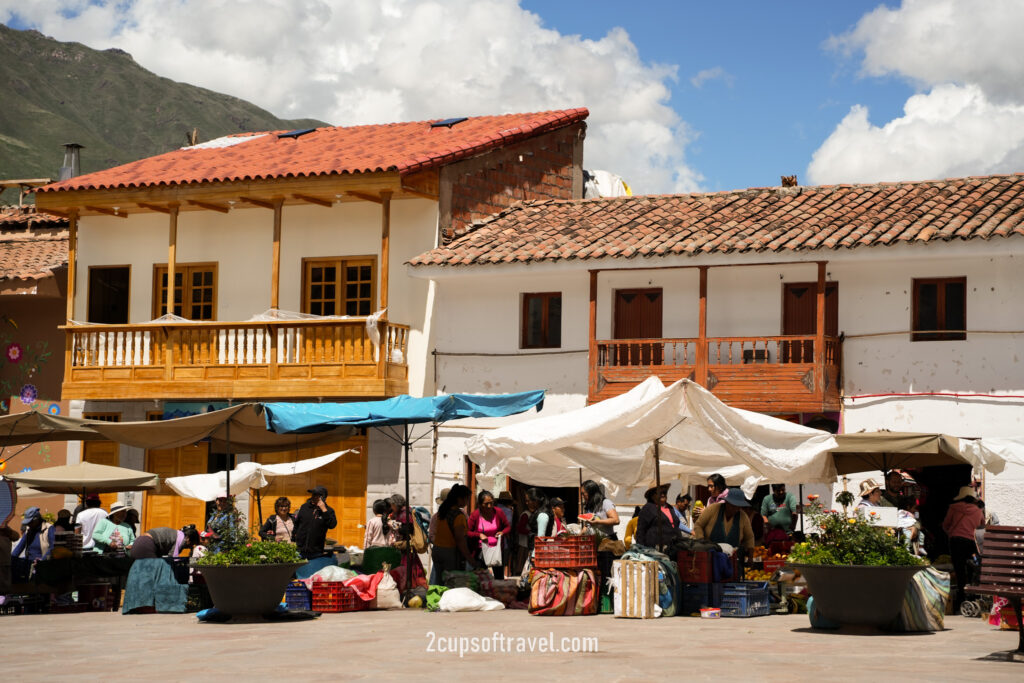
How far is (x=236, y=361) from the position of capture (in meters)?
23.8

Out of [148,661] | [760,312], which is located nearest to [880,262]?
[760,312]

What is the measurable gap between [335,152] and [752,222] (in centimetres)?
772

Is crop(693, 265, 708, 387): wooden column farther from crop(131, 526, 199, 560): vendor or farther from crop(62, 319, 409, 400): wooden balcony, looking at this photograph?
crop(131, 526, 199, 560): vendor

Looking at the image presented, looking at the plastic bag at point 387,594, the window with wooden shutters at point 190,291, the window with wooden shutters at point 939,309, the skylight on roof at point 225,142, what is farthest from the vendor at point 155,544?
the skylight on roof at point 225,142

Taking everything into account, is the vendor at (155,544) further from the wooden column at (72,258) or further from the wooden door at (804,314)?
the wooden column at (72,258)

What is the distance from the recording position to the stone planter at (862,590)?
12.2 metres

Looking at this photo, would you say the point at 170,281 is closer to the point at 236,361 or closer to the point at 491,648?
the point at 236,361

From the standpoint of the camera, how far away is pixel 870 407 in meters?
21.1

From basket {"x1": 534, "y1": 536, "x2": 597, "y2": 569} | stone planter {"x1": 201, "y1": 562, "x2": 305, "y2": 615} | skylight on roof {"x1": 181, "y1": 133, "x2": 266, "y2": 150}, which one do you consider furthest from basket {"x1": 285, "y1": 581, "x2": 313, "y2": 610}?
skylight on roof {"x1": 181, "y1": 133, "x2": 266, "y2": 150}

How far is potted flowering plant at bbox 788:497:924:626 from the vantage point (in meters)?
12.2

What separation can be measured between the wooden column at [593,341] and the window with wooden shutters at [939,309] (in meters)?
4.74

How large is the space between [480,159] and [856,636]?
14506 mm

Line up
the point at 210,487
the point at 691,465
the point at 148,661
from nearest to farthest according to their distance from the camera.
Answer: the point at 148,661, the point at 691,465, the point at 210,487

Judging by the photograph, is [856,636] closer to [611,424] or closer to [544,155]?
[611,424]
